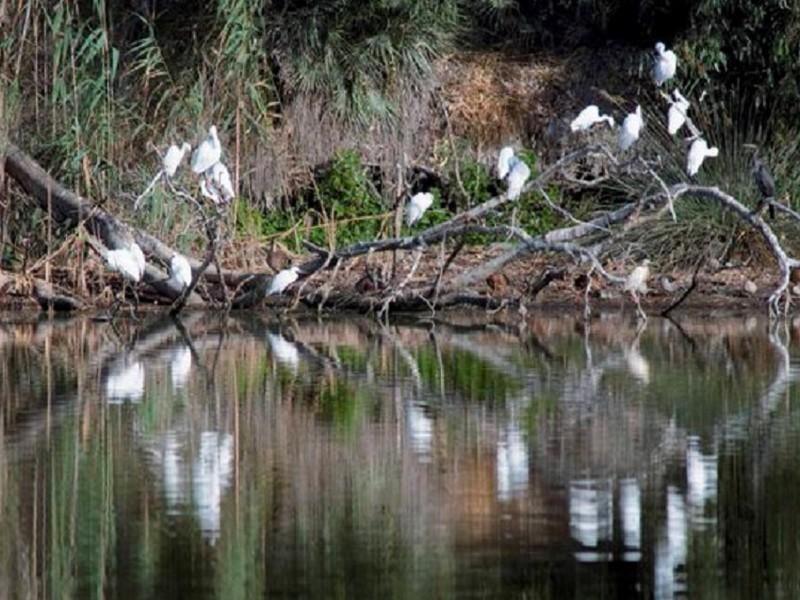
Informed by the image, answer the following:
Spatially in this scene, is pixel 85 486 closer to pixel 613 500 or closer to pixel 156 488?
pixel 156 488

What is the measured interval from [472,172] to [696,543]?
543 inches

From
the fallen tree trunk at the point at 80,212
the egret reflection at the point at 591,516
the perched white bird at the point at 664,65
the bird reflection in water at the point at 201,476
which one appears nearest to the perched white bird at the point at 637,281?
the perched white bird at the point at 664,65

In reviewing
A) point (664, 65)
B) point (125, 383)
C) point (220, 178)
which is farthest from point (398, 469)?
point (664, 65)

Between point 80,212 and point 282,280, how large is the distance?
66.3 inches

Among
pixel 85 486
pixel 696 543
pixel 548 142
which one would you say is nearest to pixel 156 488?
pixel 85 486

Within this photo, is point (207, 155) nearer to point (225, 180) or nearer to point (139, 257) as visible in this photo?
point (225, 180)

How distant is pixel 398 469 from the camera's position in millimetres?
8422

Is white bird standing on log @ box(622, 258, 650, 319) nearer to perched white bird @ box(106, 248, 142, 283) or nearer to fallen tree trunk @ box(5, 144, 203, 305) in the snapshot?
fallen tree trunk @ box(5, 144, 203, 305)

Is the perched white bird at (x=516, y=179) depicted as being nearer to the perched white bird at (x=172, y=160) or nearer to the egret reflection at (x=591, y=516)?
the perched white bird at (x=172, y=160)

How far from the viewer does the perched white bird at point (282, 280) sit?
1535 centimetres

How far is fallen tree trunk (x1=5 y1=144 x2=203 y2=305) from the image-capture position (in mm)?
15789

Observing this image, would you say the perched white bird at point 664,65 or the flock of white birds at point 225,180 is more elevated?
the perched white bird at point 664,65

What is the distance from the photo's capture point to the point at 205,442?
9164mm

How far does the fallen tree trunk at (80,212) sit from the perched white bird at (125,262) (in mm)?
855
